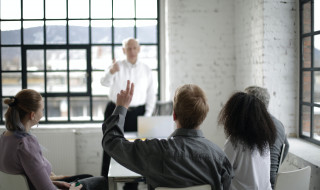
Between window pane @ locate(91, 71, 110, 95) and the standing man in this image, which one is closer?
the standing man

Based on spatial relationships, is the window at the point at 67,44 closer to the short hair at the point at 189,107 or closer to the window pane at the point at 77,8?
the window pane at the point at 77,8

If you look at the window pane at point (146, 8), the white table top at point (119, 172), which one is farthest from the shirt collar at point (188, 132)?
the window pane at point (146, 8)

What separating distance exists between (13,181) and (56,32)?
365cm

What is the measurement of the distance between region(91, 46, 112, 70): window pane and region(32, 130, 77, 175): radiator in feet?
3.53

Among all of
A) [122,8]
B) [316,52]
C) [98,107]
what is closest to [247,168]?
[316,52]

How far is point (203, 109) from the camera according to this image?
196 centimetres

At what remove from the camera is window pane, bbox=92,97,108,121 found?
Answer: 5.77 m

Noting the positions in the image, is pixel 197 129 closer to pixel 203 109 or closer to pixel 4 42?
pixel 203 109

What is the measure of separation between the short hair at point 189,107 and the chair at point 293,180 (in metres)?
0.70

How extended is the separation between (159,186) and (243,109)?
0.76 meters

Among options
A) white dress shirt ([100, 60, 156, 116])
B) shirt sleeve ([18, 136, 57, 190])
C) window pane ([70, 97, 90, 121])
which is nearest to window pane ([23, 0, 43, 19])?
window pane ([70, 97, 90, 121])

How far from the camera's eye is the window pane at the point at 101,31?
5.70m

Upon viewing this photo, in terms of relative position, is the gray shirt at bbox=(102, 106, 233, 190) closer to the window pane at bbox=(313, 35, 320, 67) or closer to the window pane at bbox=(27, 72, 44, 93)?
the window pane at bbox=(313, 35, 320, 67)

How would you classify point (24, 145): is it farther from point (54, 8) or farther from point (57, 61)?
point (54, 8)
